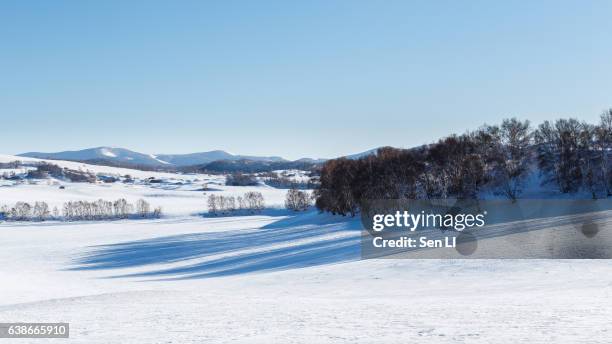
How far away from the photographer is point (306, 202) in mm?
144375

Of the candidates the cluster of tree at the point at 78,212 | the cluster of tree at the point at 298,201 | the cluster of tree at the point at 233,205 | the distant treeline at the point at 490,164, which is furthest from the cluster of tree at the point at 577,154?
the cluster of tree at the point at 78,212

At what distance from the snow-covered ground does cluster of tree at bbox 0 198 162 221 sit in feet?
369

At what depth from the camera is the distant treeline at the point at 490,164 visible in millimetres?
70375

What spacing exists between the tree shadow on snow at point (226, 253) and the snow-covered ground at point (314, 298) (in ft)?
0.71

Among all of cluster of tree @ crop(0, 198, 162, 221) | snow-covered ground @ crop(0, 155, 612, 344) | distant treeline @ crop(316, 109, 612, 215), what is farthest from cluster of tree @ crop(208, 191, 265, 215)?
snow-covered ground @ crop(0, 155, 612, 344)

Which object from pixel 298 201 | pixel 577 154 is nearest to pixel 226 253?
pixel 577 154

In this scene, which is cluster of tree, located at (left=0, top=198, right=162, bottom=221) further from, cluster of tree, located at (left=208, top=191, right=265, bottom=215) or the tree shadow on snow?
the tree shadow on snow

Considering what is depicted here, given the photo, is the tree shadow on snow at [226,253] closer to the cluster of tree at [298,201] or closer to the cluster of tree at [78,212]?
the cluster of tree at [298,201]

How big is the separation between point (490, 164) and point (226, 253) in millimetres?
43293

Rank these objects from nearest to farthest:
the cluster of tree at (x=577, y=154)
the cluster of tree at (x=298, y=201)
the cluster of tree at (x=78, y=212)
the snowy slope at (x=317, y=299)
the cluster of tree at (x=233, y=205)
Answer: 1. the snowy slope at (x=317, y=299)
2. the cluster of tree at (x=577, y=154)
3. the cluster of tree at (x=298, y=201)
4. the cluster of tree at (x=78, y=212)
5. the cluster of tree at (x=233, y=205)

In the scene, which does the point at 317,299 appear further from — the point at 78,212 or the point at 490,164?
the point at 78,212

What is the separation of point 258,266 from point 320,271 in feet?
23.5

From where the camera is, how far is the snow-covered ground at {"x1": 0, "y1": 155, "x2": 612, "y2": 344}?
12.3m

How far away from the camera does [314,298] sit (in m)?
20.6
